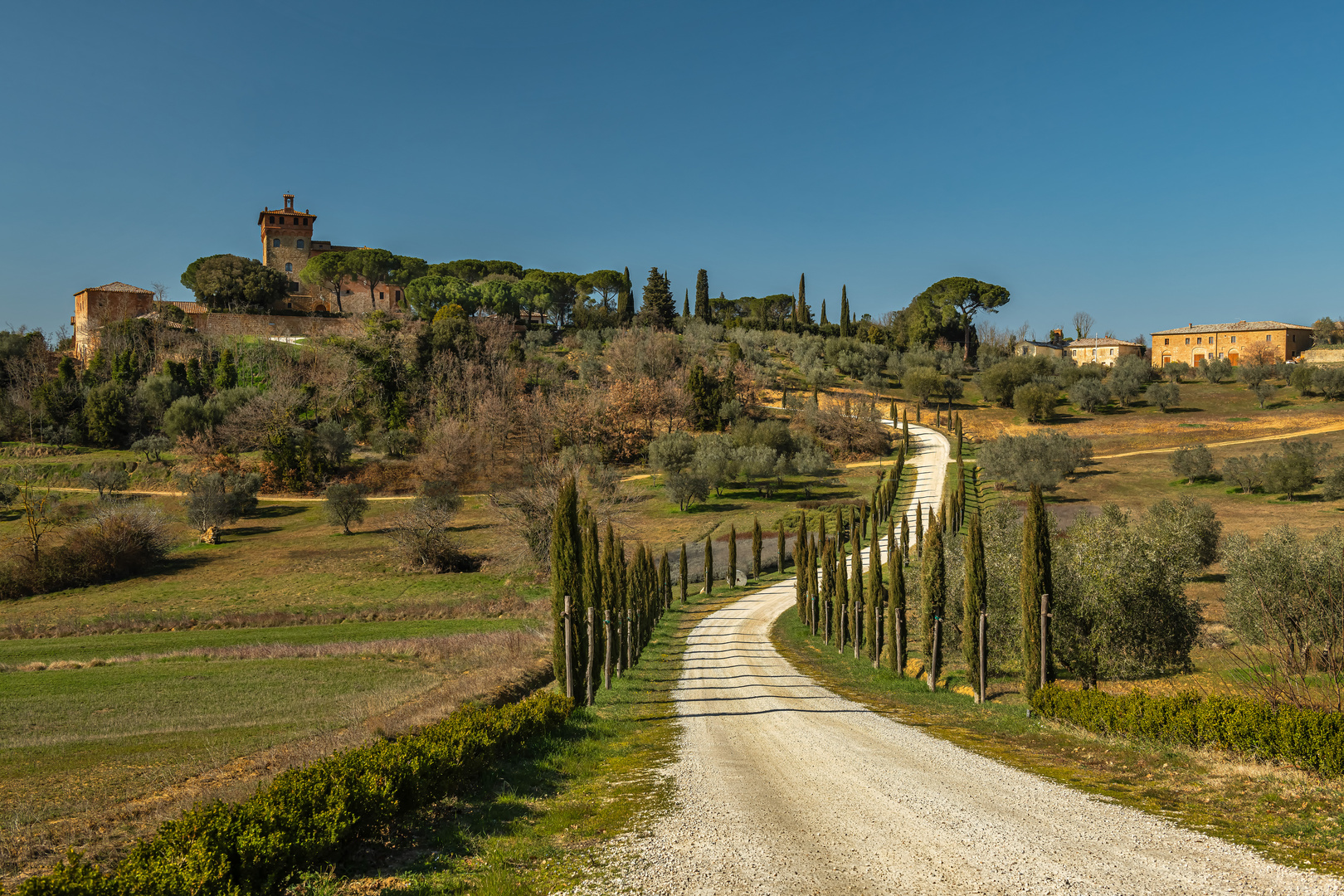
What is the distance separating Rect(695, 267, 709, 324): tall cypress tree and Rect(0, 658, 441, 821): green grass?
337 ft

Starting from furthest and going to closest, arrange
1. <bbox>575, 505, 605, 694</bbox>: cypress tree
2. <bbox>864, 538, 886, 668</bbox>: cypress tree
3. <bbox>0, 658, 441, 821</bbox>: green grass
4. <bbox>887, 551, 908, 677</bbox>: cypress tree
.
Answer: <bbox>864, 538, 886, 668</bbox>: cypress tree
<bbox>887, 551, 908, 677</bbox>: cypress tree
<bbox>575, 505, 605, 694</bbox>: cypress tree
<bbox>0, 658, 441, 821</bbox>: green grass

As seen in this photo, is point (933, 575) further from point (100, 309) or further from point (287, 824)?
point (100, 309)

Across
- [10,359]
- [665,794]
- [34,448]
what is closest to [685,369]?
[34,448]

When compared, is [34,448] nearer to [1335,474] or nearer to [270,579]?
[270,579]

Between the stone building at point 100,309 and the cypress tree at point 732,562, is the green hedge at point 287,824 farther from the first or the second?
the stone building at point 100,309

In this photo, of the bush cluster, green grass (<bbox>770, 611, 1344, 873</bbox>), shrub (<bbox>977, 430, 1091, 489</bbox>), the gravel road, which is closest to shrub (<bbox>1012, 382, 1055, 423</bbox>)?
shrub (<bbox>977, 430, 1091, 489</bbox>)

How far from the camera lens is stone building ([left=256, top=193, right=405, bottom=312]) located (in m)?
105

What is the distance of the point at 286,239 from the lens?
109 meters

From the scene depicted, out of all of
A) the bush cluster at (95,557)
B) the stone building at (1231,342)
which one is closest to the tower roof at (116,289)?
the bush cluster at (95,557)

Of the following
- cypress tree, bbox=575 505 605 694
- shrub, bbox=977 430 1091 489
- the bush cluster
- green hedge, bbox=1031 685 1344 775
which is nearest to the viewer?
green hedge, bbox=1031 685 1344 775

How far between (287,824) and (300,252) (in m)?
121

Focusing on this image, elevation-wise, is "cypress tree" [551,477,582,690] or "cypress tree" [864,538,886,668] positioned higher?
"cypress tree" [551,477,582,690]

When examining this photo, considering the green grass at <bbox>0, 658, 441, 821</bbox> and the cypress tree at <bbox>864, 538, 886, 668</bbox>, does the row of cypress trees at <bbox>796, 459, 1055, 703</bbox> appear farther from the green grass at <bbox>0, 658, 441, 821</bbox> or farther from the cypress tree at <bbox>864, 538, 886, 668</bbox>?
the green grass at <bbox>0, 658, 441, 821</bbox>

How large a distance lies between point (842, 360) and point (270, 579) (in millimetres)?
78840
